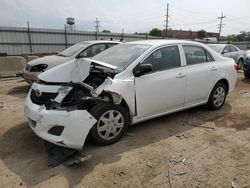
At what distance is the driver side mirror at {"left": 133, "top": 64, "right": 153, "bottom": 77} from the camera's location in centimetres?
411

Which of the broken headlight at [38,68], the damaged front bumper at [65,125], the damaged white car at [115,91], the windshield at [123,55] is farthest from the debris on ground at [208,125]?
the broken headlight at [38,68]

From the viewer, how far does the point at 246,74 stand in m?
10.5

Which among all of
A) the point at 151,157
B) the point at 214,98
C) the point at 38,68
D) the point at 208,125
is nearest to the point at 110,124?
the point at 151,157

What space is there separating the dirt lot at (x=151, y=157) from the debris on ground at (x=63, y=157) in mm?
82

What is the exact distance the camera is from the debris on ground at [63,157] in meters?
3.38

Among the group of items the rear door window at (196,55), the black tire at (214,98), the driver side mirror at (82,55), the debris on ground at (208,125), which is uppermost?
the rear door window at (196,55)

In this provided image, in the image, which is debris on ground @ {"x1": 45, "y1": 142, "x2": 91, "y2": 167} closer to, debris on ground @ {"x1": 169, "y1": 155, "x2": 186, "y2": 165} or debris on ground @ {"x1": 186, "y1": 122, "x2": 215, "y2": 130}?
debris on ground @ {"x1": 169, "y1": 155, "x2": 186, "y2": 165}

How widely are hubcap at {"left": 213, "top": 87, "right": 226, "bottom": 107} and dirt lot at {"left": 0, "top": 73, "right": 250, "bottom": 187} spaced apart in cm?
55

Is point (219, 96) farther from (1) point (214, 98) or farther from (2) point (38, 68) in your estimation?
(2) point (38, 68)

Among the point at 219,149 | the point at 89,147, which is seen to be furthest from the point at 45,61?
the point at 219,149

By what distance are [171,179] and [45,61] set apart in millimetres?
5787

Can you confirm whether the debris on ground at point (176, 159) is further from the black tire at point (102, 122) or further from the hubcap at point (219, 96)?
the hubcap at point (219, 96)

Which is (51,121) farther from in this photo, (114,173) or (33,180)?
(114,173)

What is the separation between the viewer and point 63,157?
3.50 metres
